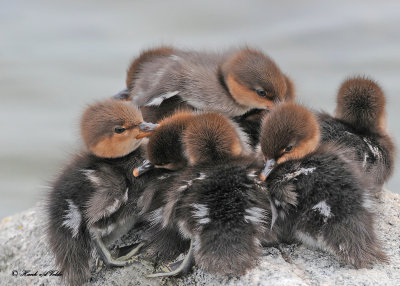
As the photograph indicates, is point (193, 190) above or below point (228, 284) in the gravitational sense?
above

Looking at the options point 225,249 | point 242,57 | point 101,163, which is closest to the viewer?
point 225,249

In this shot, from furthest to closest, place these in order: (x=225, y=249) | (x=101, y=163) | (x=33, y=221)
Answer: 1. (x=33, y=221)
2. (x=101, y=163)
3. (x=225, y=249)

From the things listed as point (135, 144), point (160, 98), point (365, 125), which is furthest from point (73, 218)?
point (365, 125)

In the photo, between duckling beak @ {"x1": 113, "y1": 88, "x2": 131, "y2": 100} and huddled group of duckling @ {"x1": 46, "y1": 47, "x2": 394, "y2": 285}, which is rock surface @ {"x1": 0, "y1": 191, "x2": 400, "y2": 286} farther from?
duckling beak @ {"x1": 113, "y1": 88, "x2": 131, "y2": 100}

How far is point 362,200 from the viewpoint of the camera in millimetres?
2258

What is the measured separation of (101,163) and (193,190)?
469 millimetres

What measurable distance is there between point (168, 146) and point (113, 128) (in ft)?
1.16

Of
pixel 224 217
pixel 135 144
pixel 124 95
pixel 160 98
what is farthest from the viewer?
pixel 124 95

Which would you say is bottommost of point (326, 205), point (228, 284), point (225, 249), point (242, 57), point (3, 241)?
point (3, 241)

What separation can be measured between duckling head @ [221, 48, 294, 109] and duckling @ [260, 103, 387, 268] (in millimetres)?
564

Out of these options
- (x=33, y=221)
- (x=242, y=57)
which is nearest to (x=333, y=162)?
(x=242, y=57)

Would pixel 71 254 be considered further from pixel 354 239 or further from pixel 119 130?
pixel 354 239

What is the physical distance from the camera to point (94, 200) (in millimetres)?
2377

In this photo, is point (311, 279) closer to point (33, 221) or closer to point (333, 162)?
point (333, 162)
